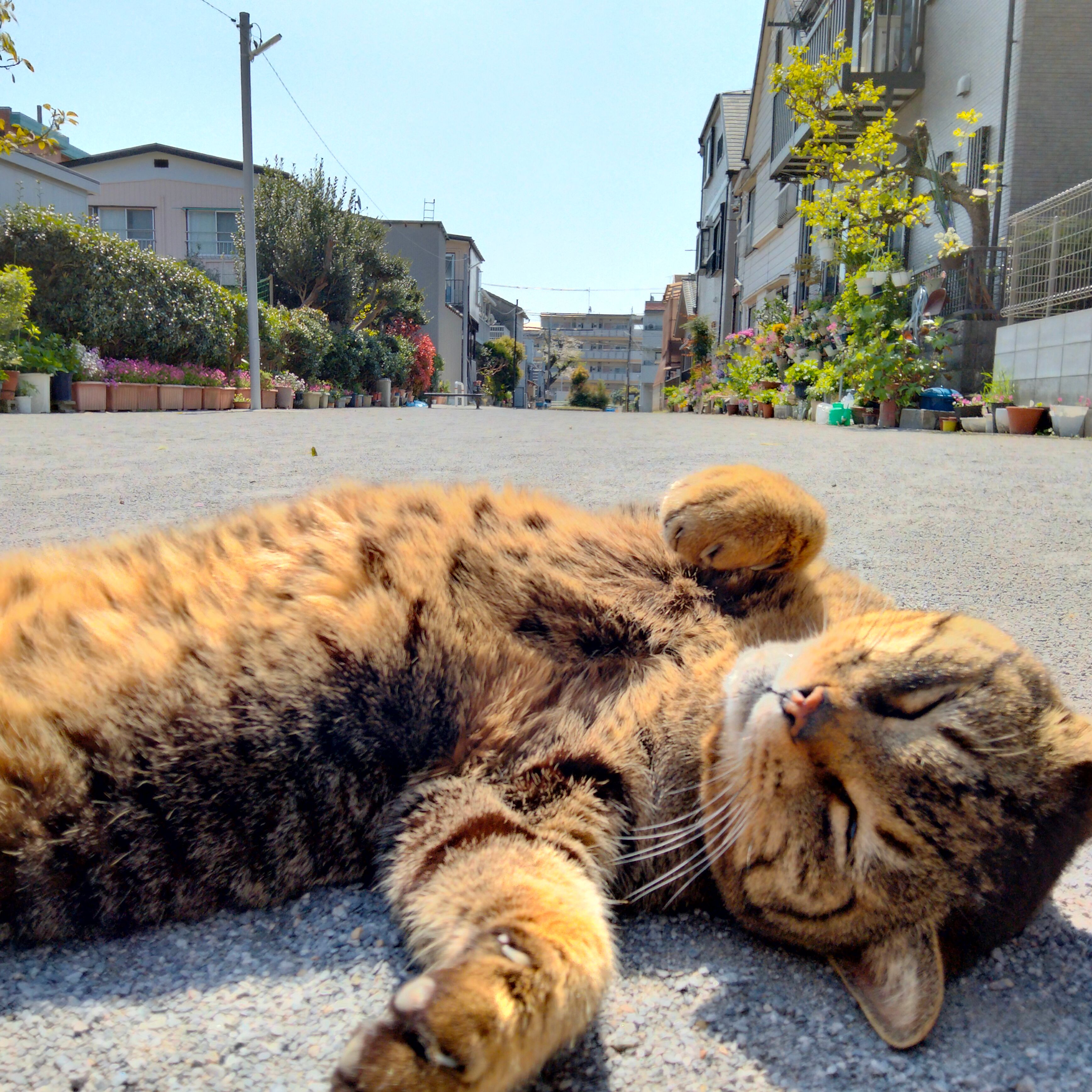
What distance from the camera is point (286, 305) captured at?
24797 millimetres

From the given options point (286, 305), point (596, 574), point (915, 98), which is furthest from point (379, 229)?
point (596, 574)

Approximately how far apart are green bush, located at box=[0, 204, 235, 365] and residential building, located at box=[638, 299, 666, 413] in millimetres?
31929

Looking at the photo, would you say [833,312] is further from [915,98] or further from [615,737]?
[615,737]

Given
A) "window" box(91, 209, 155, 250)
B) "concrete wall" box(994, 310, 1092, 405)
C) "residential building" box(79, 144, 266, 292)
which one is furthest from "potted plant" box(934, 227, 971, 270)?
"window" box(91, 209, 155, 250)

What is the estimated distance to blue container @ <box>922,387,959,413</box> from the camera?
10359mm

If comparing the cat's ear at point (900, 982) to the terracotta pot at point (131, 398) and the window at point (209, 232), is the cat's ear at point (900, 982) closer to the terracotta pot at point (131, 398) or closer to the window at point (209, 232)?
the terracotta pot at point (131, 398)

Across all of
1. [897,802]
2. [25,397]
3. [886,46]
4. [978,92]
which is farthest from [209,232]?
[897,802]

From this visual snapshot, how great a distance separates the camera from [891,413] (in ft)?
34.9

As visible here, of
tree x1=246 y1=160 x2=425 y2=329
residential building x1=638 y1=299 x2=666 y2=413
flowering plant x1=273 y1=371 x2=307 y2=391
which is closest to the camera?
flowering plant x1=273 y1=371 x2=307 y2=391

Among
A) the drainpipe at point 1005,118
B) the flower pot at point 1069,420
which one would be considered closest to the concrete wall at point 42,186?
the drainpipe at point 1005,118

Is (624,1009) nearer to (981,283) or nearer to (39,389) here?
(981,283)

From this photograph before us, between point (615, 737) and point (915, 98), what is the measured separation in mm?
15626

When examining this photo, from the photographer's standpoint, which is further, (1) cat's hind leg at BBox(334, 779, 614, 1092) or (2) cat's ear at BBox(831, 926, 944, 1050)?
(2) cat's ear at BBox(831, 926, 944, 1050)

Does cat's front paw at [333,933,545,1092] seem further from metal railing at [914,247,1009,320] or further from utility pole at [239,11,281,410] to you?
utility pole at [239,11,281,410]
